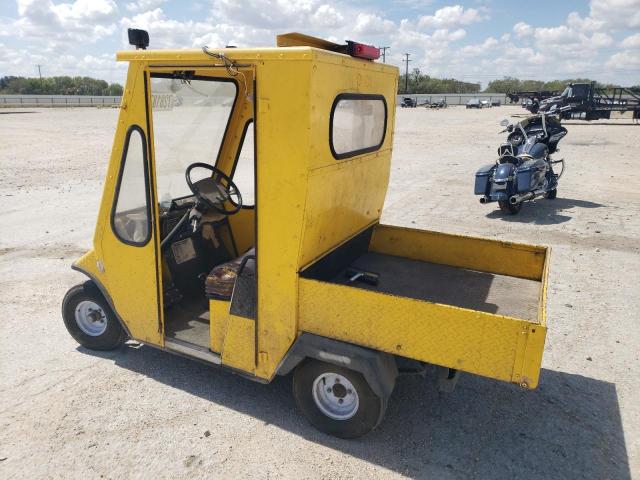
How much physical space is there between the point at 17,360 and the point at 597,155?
17481mm

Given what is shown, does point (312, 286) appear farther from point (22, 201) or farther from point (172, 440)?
point (22, 201)

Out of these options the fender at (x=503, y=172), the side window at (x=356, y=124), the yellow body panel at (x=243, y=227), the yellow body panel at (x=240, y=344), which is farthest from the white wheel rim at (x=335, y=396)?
the fender at (x=503, y=172)

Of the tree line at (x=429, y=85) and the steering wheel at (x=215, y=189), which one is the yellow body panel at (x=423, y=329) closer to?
the steering wheel at (x=215, y=189)

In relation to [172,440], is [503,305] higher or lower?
higher

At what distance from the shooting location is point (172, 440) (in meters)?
3.28

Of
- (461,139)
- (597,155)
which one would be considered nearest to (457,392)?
(597,155)

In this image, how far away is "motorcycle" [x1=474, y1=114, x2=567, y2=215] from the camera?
9062 millimetres

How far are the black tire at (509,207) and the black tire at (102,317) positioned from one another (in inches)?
289

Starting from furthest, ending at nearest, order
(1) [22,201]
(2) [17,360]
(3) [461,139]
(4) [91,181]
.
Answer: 1. (3) [461,139]
2. (4) [91,181]
3. (1) [22,201]
4. (2) [17,360]

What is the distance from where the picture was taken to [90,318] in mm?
4293

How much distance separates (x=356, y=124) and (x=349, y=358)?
5.42 feet

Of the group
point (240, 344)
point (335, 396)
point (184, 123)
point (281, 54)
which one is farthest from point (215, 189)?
point (335, 396)

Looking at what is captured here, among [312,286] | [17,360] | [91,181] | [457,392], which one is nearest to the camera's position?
[312,286]

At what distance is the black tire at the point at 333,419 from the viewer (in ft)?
10.3
